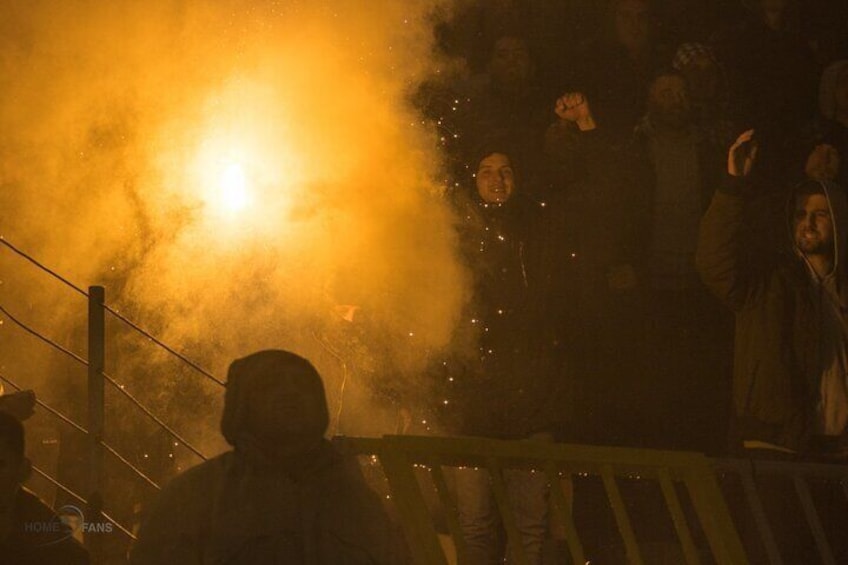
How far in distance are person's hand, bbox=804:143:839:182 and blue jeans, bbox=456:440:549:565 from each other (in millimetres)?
2179

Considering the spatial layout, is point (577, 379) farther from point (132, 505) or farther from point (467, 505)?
point (132, 505)

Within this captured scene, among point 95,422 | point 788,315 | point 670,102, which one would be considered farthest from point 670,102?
point 95,422

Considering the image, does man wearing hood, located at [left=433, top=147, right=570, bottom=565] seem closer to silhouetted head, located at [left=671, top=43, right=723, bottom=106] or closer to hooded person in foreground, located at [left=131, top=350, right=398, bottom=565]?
silhouetted head, located at [left=671, top=43, right=723, bottom=106]

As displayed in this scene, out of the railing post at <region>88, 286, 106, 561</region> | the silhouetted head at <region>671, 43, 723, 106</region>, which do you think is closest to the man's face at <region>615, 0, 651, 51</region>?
the silhouetted head at <region>671, 43, 723, 106</region>

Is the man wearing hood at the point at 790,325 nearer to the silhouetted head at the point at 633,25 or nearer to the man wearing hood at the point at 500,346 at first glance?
the man wearing hood at the point at 500,346

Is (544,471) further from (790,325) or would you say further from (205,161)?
(205,161)

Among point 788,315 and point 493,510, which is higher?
point 788,315

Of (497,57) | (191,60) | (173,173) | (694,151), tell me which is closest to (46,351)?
(173,173)

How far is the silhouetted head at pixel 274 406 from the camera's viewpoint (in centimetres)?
476

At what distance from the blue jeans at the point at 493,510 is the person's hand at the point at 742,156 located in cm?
159

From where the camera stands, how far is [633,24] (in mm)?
7859

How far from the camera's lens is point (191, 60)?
8938mm

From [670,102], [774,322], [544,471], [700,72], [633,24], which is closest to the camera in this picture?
[544,471]

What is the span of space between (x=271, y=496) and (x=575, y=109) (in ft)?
11.6
